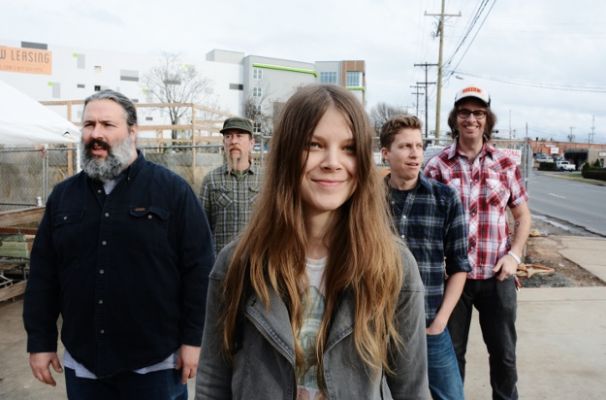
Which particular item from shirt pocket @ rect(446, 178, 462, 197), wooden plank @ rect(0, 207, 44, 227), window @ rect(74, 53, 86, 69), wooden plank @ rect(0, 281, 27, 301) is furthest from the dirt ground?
window @ rect(74, 53, 86, 69)

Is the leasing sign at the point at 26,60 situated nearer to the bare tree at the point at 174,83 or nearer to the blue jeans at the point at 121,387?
the bare tree at the point at 174,83

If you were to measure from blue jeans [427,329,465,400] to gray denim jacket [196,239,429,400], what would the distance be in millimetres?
1227

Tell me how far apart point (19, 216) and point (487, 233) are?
6201mm

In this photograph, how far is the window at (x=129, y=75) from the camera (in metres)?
62.7

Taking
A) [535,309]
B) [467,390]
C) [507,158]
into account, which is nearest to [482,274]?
[507,158]

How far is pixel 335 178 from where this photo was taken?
4.62 feet

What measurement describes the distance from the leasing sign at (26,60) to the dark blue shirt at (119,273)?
59643 millimetres

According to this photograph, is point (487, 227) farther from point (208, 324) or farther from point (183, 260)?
point (208, 324)

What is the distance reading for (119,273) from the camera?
2.27m

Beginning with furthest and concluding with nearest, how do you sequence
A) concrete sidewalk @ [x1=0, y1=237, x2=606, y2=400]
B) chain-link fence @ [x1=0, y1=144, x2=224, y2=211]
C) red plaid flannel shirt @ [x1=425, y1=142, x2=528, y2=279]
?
chain-link fence @ [x1=0, y1=144, x2=224, y2=211] → concrete sidewalk @ [x1=0, y1=237, x2=606, y2=400] → red plaid flannel shirt @ [x1=425, y1=142, x2=528, y2=279]

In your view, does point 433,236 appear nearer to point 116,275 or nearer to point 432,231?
point 432,231

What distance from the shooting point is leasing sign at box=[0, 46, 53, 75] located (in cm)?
5238

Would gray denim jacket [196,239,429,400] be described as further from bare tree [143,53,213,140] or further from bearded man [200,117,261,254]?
bare tree [143,53,213,140]

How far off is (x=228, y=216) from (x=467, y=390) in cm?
236
